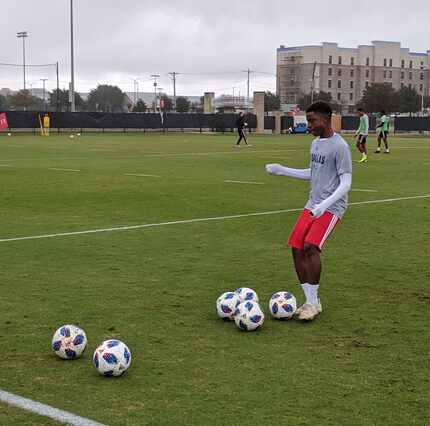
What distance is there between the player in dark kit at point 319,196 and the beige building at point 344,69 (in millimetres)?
168550

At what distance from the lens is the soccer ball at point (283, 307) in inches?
257

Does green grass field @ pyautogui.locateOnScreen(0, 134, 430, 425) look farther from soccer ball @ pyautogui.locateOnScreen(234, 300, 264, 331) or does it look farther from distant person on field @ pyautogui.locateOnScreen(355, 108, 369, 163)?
distant person on field @ pyautogui.locateOnScreen(355, 108, 369, 163)

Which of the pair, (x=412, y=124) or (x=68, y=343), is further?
(x=412, y=124)

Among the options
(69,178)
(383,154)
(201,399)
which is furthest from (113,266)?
(383,154)

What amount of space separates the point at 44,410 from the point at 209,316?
Result: 2408 millimetres

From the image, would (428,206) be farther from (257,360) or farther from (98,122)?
(98,122)

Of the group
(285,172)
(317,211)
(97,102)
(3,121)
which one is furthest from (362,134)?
(97,102)

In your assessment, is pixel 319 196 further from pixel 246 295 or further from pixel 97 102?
pixel 97 102

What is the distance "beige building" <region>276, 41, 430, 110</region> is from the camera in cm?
17300

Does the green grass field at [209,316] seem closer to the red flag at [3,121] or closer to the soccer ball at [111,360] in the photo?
the soccer ball at [111,360]

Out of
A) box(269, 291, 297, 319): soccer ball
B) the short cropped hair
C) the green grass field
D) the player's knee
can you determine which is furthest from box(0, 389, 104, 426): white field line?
the short cropped hair

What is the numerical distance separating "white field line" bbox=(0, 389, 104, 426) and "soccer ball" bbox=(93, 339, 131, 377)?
0.57 metres

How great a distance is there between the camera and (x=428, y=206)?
14.5 meters

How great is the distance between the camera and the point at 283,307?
652 centimetres
